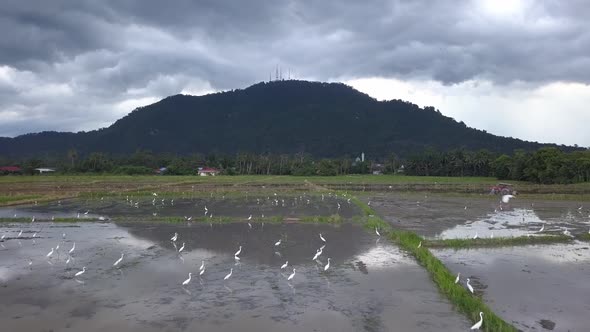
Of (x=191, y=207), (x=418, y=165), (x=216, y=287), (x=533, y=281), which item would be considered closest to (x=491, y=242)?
(x=533, y=281)

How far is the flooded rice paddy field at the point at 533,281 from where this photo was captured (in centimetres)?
1102

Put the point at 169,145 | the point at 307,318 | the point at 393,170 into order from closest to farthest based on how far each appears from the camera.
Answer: the point at 307,318
the point at 393,170
the point at 169,145

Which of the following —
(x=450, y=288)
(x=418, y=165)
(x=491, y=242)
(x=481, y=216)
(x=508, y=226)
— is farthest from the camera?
(x=418, y=165)

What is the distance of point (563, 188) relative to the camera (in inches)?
2019

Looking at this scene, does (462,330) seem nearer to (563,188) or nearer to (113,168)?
(563,188)

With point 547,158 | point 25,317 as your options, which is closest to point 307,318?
point 25,317

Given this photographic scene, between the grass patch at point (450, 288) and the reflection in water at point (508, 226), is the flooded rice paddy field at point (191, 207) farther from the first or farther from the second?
the grass patch at point (450, 288)

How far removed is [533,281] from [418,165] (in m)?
85.8

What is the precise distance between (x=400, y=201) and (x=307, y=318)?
104ft

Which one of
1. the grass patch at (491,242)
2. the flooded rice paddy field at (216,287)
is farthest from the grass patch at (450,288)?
the grass patch at (491,242)

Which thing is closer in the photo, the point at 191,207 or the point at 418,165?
the point at 191,207

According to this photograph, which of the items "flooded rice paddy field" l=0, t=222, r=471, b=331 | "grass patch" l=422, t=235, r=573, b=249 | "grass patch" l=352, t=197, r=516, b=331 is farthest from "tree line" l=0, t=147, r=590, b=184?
"flooded rice paddy field" l=0, t=222, r=471, b=331

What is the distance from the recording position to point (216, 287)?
13289mm

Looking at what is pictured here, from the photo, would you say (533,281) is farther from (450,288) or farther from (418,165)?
(418,165)
